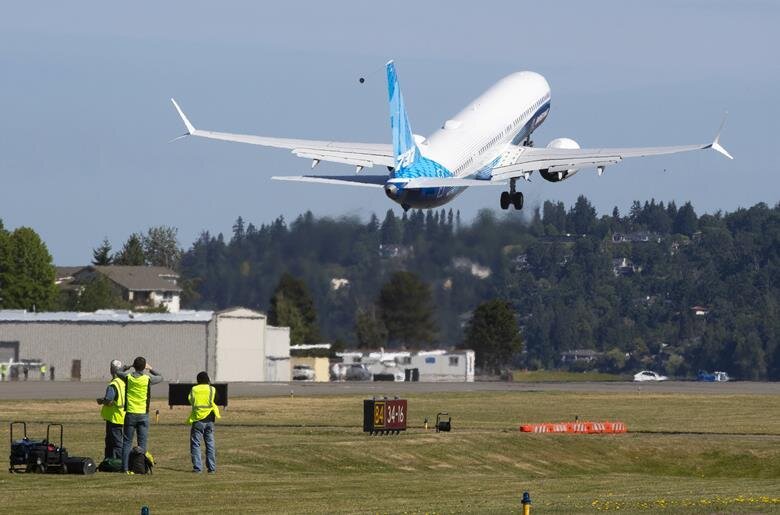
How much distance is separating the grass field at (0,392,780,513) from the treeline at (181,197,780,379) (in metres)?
9.29

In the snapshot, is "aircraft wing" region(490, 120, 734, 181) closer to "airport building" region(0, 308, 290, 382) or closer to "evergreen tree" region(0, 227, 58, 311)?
"airport building" region(0, 308, 290, 382)

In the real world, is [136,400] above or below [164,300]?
below

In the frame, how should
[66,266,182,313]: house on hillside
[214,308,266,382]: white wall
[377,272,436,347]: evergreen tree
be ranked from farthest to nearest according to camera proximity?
[66,266,182,313]: house on hillside, [214,308,266,382]: white wall, [377,272,436,347]: evergreen tree

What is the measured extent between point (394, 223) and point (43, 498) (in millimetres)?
63764

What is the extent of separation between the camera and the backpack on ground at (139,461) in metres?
42.8

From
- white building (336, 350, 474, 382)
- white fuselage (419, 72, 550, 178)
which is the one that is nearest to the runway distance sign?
white fuselage (419, 72, 550, 178)

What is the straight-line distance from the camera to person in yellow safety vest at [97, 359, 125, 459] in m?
42.3

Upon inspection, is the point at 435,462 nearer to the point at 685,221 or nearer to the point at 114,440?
the point at 114,440

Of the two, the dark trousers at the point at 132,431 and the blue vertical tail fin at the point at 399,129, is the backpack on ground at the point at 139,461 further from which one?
the blue vertical tail fin at the point at 399,129

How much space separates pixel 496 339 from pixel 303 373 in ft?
55.3

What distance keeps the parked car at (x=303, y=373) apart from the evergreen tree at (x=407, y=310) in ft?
81.8

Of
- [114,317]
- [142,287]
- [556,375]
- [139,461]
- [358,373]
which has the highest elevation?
[142,287]

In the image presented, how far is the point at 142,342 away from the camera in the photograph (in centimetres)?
13562

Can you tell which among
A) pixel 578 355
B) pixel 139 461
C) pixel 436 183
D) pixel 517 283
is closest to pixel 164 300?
pixel 578 355
